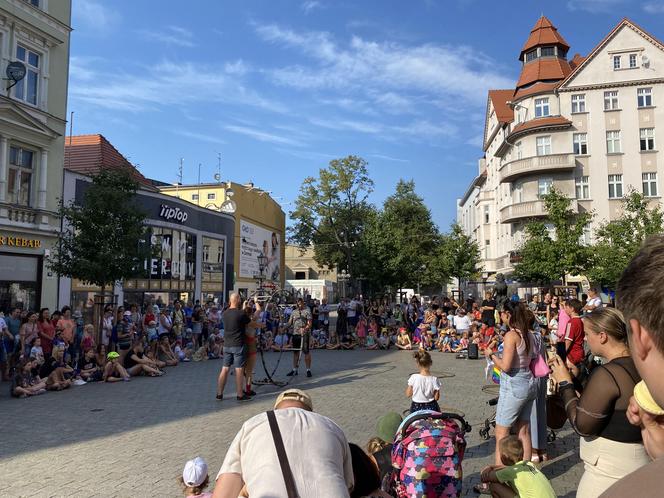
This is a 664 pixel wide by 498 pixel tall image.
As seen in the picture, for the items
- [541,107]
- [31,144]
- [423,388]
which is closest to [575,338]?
[423,388]

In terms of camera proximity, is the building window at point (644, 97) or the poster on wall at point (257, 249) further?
the poster on wall at point (257, 249)

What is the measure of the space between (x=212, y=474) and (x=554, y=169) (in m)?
39.3

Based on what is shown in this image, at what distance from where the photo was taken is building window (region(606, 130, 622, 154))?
127 ft

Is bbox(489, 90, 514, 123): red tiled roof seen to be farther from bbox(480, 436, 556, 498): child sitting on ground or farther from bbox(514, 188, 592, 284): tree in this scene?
bbox(480, 436, 556, 498): child sitting on ground

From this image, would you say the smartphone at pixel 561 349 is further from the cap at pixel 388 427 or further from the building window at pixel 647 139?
the building window at pixel 647 139

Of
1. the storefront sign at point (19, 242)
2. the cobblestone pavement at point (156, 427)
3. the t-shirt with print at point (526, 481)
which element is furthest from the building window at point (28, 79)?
the t-shirt with print at point (526, 481)

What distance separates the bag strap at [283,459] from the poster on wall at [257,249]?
36.2 meters

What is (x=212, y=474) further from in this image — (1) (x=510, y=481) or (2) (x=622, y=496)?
(2) (x=622, y=496)

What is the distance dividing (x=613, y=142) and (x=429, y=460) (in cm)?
4178

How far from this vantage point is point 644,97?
126ft

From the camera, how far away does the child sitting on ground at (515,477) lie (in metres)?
3.77

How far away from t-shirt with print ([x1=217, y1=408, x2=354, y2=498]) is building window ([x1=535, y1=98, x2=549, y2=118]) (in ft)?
142

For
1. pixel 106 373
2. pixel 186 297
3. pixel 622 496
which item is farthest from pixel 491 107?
pixel 622 496

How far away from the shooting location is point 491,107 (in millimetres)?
54094
